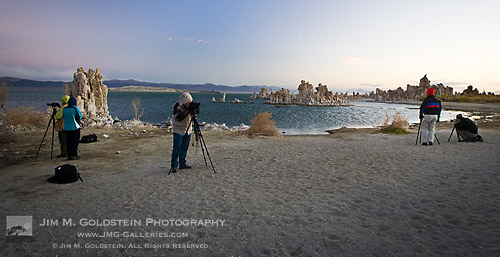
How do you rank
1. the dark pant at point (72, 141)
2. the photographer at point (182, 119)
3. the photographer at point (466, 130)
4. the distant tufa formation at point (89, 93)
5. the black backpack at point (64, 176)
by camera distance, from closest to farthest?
the black backpack at point (64, 176)
the photographer at point (182, 119)
the dark pant at point (72, 141)
the photographer at point (466, 130)
the distant tufa formation at point (89, 93)

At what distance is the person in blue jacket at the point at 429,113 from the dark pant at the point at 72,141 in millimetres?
12179

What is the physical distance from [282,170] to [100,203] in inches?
169

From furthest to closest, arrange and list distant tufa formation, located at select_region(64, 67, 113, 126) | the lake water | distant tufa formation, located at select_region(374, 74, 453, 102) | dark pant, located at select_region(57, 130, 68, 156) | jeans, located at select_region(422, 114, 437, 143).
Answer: distant tufa formation, located at select_region(374, 74, 453, 102) < the lake water < distant tufa formation, located at select_region(64, 67, 113, 126) < jeans, located at select_region(422, 114, 437, 143) < dark pant, located at select_region(57, 130, 68, 156)

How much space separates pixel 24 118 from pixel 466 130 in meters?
24.1

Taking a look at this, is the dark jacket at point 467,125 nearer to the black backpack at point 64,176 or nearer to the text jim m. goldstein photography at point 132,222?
the text jim m. goldstein photography at point 132,222

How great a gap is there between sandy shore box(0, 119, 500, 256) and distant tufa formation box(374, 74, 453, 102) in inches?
4342

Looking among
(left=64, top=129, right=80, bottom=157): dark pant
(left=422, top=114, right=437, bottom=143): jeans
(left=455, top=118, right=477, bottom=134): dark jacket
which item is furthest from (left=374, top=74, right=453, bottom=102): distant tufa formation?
(left=64, top=129, right=80, bottom=157): dark pant

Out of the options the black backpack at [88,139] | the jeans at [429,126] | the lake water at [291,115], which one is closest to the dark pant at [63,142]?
the black backpack at [88,139]

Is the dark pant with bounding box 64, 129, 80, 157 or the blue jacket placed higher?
the blue jacket

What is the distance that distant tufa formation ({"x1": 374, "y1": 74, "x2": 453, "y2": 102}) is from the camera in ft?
337

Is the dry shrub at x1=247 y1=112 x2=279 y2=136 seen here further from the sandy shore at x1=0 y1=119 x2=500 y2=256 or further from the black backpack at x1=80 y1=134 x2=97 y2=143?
the black backpack at x1=80 y1=134 x2=97 y2=143

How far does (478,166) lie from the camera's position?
6859 mm

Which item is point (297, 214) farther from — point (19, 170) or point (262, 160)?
point (19, 170)

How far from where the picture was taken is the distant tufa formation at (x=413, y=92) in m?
103
